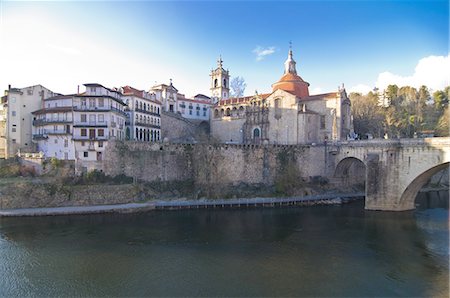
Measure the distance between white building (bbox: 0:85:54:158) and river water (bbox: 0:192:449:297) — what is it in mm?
16825

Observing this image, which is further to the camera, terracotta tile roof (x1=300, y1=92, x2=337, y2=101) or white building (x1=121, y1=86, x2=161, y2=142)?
terracotta tile roof (x1=300, y1=92, x2=337, y2=101)

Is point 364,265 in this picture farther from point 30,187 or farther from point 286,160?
point 30,187

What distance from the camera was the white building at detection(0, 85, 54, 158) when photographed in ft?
138

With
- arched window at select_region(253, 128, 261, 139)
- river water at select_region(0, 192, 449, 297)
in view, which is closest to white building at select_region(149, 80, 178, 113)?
arched window at select_region(253, 128, 261, 139)

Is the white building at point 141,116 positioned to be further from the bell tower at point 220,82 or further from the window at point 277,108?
the bell tower at point 220,82

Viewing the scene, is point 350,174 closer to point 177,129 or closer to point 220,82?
point 177,129

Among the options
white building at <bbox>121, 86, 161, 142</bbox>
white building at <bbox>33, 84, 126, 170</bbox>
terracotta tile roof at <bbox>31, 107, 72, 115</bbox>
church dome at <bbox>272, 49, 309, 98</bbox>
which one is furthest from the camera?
church dome at <bbox>272, 49, 309, 98</bbox>

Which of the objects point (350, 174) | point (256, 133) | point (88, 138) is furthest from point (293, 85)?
point (88, 138)

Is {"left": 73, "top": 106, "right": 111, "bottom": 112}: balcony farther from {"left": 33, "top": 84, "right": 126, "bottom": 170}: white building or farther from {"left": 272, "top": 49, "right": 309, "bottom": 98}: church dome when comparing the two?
{"left": 272, "top": 49, "right": 309, "bottom": 98}: church dome

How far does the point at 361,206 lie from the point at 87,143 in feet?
124

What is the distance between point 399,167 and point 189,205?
85.9 feet

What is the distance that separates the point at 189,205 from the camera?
3728cm

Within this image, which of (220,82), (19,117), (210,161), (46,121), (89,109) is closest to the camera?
(89,109)

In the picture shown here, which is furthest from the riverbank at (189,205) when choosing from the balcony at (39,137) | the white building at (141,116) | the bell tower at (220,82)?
the bell tower at (220,82)
